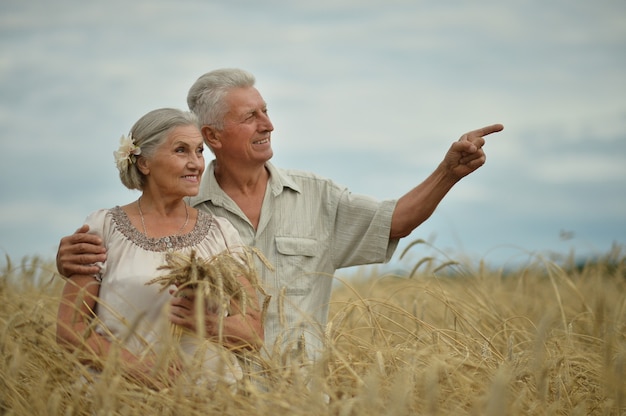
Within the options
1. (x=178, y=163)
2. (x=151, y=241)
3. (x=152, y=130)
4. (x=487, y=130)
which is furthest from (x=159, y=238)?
(x=487, y=130)

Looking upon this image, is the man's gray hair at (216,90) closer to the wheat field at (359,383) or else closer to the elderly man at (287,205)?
the elderly man at (287,205)

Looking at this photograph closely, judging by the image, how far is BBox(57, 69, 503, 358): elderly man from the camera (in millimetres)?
4137

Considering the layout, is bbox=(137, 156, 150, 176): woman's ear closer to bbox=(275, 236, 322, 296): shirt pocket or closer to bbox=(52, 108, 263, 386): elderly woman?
bbox=(52, 108, 263, 386): elderly woman

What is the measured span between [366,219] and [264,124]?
2.28 feet

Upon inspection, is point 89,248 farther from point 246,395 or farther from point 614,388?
point 614,388

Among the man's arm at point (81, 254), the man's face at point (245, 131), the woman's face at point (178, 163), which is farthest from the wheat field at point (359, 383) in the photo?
the man's face at point (245, 131)

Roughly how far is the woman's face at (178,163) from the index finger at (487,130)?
1.30 metres

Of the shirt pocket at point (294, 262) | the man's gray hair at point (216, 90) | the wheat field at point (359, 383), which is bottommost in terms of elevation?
the wheat field at point (359, 383)

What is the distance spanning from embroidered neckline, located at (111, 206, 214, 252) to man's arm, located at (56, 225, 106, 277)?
121 mm

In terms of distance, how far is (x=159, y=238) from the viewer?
349cm

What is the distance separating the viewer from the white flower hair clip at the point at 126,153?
3533 mm

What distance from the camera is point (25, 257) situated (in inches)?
262

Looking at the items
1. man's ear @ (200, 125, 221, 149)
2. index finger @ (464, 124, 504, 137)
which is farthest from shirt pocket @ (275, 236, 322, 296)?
index finger @ (464, 124, 504, 137)

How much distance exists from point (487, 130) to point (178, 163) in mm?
1452
